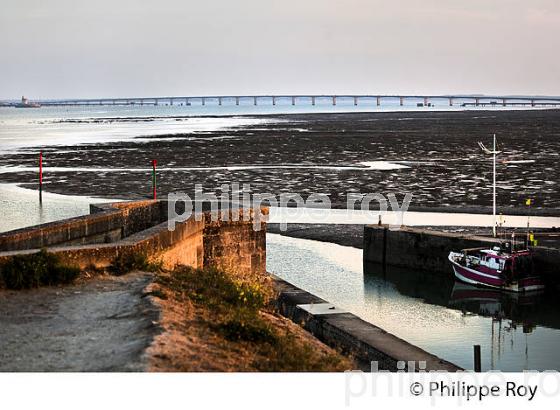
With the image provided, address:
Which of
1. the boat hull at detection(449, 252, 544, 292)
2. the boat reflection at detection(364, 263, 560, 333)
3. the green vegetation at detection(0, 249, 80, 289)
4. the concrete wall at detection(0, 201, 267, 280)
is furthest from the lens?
the boat hull at detection(449, 252, 544, 292)

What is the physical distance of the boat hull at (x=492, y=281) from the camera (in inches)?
1049

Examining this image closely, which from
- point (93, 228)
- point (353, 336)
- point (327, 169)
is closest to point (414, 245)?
point (353, 336)

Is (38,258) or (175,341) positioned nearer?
(175,341)

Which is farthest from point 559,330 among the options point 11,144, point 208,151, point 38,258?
point 11,144

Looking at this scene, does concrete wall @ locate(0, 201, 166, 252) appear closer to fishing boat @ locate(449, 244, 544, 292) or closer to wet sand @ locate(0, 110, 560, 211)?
fishing boat @ locate(449, 244, 544, 292)

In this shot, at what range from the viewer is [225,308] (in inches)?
500

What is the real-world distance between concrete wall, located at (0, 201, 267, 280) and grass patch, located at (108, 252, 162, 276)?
0.07 meters

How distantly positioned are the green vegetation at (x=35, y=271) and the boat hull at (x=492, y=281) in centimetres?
1632

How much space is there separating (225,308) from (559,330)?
43.3ft

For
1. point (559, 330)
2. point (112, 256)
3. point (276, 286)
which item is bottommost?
point (559, 330)

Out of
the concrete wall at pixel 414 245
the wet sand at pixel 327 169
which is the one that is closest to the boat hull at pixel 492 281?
the concrete wall at pixel 414 245

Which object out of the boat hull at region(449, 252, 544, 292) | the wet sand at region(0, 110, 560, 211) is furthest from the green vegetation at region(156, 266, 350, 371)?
the wet sand at region(0, 110, 560, 211)

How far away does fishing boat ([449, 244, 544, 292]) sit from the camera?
26734mm

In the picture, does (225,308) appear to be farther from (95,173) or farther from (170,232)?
(95,173)
